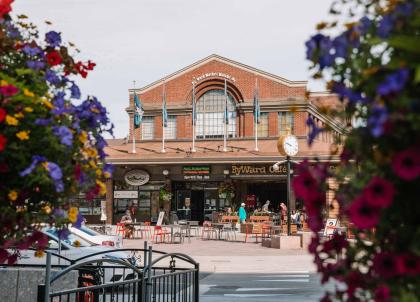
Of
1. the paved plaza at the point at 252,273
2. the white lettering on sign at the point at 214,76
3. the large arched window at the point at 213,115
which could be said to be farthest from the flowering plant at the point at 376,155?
the white lettering on sign at the point at 214,76

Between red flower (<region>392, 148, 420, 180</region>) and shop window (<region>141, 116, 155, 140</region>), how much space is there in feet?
163

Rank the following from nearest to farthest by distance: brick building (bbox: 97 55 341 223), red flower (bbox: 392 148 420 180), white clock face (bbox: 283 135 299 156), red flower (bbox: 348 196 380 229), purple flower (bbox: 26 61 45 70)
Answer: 1. red flower (bbox: 392 148 420 180)
2. red flower (bbox: 348 196 380 229)
3. purple flower (bbox: 26 61 45 70)
4. white clock face (bbox: 283 135 299 156)
5. brick building (bbox: 97 55 341 223)

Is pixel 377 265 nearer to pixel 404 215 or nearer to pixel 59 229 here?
pixel 404 215

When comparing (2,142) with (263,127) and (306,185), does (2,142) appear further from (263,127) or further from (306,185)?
(263,127)

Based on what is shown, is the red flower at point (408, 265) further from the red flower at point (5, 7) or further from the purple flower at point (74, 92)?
the red flower at point (5, 7)

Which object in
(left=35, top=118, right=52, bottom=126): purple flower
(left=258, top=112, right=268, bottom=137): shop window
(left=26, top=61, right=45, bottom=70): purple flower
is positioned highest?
(left=258, top=112, right=268, bottom=137): shop window

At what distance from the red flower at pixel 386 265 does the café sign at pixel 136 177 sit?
142 feet

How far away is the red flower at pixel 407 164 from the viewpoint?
2.10m

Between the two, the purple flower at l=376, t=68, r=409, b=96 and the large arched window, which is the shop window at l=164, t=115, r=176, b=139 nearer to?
the large arched window

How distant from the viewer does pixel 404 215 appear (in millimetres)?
2320

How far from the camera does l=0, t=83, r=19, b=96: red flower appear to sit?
314 cm

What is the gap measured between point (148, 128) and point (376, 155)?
49.8 m

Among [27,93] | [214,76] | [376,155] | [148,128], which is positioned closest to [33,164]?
[27,93]

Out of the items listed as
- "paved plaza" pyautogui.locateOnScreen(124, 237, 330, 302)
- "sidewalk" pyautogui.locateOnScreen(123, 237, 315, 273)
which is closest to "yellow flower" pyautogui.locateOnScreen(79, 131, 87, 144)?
"paved plaza" pyautogui.locateOnScreen(124, 237, 330, 302)
